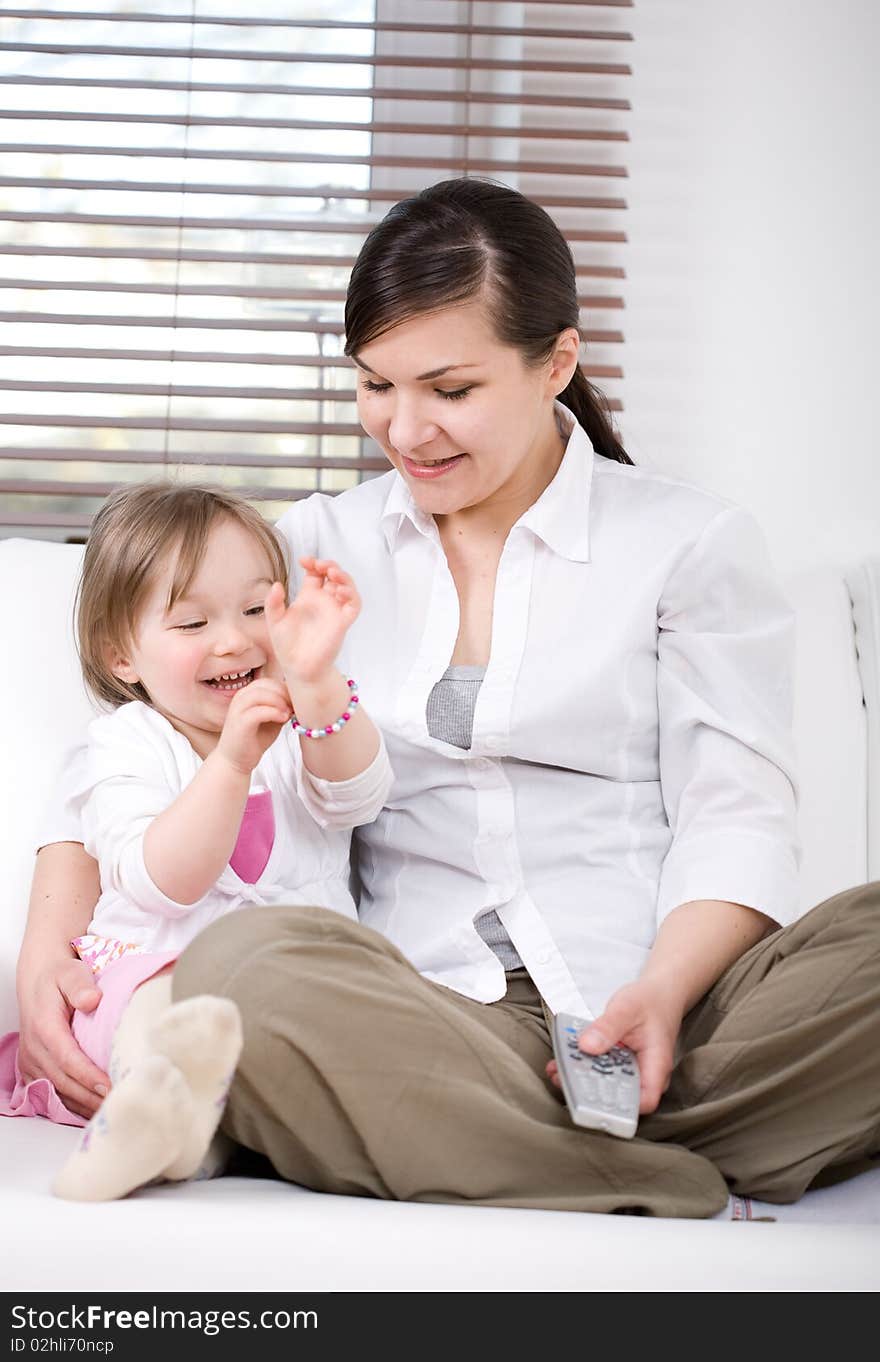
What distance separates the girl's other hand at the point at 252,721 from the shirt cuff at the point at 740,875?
40cm

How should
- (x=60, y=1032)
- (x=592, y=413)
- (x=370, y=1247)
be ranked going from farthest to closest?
(x=592, y=413) → (x=60, y=1032) → (x=370, y=1247)

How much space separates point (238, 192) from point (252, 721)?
137cm

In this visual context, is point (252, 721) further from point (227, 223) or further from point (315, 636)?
point (227, 223)

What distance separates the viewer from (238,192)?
7.39 feet

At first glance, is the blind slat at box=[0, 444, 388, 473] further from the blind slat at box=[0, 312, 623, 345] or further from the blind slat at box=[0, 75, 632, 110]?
the blind slat at box=[0, 75, 632, 110]

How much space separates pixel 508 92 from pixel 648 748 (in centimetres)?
143

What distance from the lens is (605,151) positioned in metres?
2.31

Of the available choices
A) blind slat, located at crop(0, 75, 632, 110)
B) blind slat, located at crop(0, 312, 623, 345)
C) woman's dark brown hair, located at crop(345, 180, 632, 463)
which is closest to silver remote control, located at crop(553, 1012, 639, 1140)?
woman's dark brown hair, located at crop(345, 180, 632, 463)

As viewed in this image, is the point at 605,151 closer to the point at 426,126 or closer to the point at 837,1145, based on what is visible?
the point at 426,126

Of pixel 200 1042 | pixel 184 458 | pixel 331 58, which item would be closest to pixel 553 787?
pixel 200 1042

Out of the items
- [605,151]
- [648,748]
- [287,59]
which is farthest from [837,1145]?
[287,59]

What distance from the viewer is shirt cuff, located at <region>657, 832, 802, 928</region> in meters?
1.25

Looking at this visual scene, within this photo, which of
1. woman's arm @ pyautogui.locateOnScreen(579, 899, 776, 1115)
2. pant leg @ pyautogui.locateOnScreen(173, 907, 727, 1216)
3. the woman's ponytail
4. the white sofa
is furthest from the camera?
the woman's ponytail

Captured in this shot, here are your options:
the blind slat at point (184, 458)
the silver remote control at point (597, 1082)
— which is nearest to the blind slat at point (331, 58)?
the blind slat at point (184, 458)
